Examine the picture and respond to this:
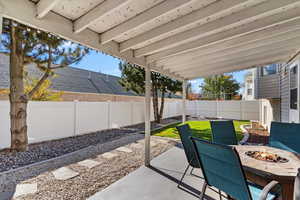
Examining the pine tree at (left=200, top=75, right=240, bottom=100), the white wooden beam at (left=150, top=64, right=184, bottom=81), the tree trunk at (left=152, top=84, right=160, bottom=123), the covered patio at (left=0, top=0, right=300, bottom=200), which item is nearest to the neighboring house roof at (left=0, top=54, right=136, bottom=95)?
the tree trunk at (left=152, top=84, right=160, bottom=123)

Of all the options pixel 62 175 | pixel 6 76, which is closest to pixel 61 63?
pixel 62 175

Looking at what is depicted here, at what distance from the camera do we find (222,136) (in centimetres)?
392

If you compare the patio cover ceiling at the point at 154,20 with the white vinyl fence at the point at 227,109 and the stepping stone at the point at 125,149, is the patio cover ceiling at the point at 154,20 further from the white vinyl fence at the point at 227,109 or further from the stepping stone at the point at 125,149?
the white vinyl fence at the point at 227,109

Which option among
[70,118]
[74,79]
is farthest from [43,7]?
[74,79]

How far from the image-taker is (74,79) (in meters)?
12.0

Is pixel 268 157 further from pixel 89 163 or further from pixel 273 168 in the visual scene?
pixel 89 163

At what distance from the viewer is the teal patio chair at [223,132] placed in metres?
3.82

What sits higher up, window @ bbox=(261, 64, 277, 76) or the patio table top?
window @ bbox=(261, 64, 277, 76)

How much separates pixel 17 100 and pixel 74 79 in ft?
25.1

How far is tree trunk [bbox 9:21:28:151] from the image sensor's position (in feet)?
15.2

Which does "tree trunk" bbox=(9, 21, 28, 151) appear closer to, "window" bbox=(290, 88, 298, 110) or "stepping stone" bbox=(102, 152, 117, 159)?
"stepping stone" bbox=(102, 152, 117, 159)

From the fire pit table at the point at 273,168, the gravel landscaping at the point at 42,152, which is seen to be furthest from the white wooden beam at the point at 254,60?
the gravel landscaping at the point at 42,152

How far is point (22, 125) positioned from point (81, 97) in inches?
234

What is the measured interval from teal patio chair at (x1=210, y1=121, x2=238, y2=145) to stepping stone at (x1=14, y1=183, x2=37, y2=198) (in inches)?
148
